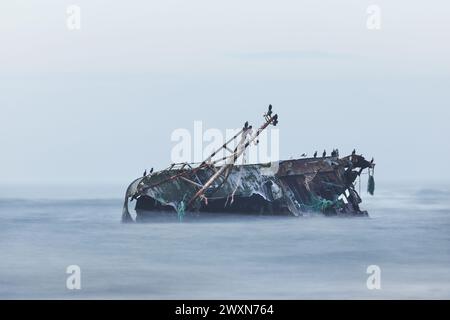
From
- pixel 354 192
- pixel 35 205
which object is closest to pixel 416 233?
pixel 354 192

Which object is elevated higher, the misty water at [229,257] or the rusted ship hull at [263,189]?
the rusted ship hull at [263,189]

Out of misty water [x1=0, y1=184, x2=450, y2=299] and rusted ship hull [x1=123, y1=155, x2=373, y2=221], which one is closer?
misty water [x1=0, y1=184, x2=450, y2=299]

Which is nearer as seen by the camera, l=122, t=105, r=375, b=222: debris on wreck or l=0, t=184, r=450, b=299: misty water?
l=0, t=184, r=450, b=299: misty water

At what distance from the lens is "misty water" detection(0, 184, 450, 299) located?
33281mm

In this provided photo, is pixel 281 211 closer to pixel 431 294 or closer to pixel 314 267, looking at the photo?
pixel 314 267

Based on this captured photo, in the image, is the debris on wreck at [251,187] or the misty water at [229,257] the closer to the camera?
the misty water at [229,257]

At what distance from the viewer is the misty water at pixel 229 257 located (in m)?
33.3

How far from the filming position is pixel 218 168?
4322 cm

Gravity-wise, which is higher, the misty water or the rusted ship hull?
the rusted ship hull

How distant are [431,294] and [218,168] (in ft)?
41.7

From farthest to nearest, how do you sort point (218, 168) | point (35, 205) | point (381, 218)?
1. point (35, 205)
2. point (381, 218)
3. point (218, 168)

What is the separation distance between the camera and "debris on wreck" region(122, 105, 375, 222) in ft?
141

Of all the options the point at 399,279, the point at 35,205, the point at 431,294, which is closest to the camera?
the point at 431,294

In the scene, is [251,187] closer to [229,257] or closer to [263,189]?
[263,189]
